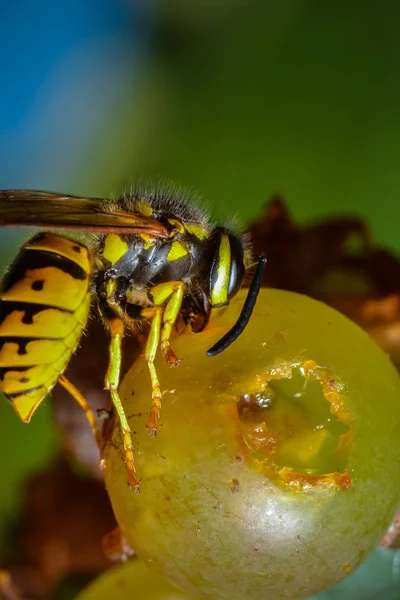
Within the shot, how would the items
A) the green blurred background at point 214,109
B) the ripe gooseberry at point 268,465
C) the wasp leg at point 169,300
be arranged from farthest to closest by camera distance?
1. the green blurred background at point 214,109
2. the wasp leg at point 169,300
3. the ripe gooseberry at point 268,465

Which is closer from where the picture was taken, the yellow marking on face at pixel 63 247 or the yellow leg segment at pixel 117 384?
the yellow leg segment at pixel 117 384

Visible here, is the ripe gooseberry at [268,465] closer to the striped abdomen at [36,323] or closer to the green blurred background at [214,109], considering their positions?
the striped abdomen at [36,323]

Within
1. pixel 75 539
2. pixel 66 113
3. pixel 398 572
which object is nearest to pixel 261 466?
pixel 398 572

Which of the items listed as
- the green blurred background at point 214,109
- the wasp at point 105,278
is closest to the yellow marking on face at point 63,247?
the wasp at point 105,278

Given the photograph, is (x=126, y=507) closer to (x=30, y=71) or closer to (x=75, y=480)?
(x=75, y=480)

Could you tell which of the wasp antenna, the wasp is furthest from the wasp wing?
the wasp antenna

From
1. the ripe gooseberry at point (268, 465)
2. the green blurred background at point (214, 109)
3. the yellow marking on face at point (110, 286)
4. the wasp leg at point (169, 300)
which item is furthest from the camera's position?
the green blurred background at point (214, 109)

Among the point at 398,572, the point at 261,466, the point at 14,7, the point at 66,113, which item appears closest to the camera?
the point at 261,466
